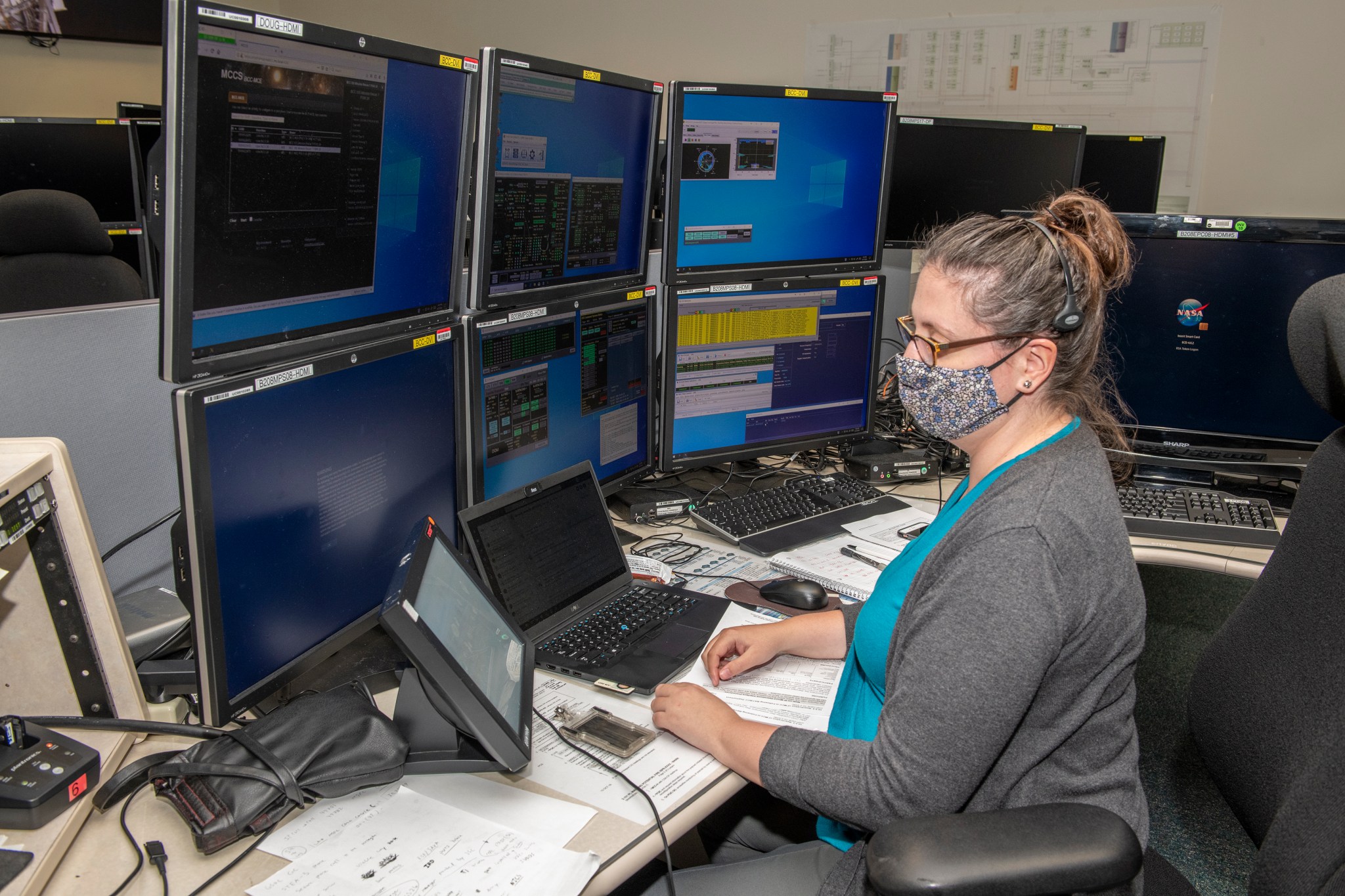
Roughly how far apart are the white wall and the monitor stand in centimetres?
395

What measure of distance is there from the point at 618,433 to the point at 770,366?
1.23 ft

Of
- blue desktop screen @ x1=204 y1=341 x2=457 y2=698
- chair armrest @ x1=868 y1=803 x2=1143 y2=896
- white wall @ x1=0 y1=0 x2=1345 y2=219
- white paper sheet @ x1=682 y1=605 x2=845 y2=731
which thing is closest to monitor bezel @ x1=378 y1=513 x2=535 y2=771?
blue desktop screen @ x1=204 y1=341 x2=457 y2=698

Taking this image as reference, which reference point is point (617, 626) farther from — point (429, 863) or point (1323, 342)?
point (1323, 342)

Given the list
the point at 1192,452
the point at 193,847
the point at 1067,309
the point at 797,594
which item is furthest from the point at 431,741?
the point at 1192,452

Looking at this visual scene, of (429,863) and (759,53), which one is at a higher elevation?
(759,53)

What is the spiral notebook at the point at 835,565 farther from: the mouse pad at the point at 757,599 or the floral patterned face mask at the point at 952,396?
the floral patterned face mask at the point at 952,396

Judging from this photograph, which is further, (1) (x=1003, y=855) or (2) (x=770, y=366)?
(2) (x=770, y=366)

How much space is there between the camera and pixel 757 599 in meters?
1.54

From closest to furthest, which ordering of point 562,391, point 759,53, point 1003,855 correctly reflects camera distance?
1. point 1003,855
2. point 562,391
3. point 759,53

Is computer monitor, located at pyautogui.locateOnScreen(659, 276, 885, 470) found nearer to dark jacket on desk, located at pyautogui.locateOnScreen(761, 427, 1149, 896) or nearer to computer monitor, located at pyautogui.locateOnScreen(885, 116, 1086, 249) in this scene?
computer monitor, located at pyautogui.locateOnScreen(885, 116, 1086, 249)

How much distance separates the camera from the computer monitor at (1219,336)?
1.90 m

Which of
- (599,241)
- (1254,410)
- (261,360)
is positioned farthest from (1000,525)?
(1254,410)

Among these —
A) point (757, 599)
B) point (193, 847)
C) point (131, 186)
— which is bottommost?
point (193, 847)

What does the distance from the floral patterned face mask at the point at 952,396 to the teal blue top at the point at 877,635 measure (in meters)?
0.06
